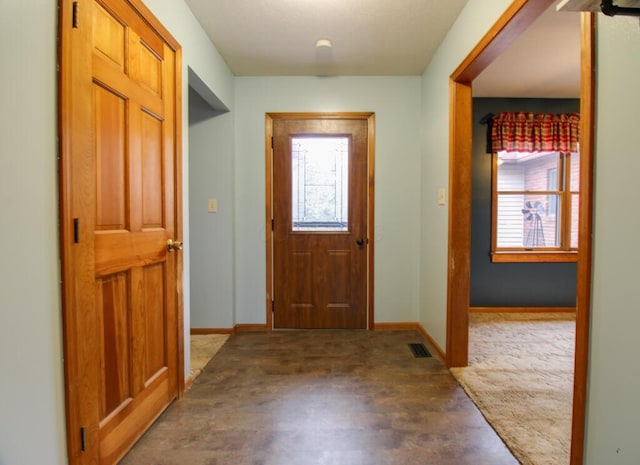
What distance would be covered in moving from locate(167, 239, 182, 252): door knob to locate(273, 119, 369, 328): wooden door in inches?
53.9

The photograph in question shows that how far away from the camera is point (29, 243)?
101 cm

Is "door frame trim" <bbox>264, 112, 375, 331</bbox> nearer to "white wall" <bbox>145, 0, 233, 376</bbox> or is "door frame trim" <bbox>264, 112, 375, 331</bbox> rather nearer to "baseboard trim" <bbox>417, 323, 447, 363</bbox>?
"baseboard trim" <bbox>417, 323, 447, 363</bbox>

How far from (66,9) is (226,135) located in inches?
76.6

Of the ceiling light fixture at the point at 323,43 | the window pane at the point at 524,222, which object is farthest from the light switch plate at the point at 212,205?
the window pane at the point at 524,222

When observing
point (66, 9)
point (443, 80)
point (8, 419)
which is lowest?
point (8, 419)

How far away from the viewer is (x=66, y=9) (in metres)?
1.13

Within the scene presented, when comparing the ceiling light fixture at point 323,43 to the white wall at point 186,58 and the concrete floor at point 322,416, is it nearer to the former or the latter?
the white wall at point 186,58

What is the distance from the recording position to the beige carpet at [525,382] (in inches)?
63.1

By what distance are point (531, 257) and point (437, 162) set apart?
81.1 inches

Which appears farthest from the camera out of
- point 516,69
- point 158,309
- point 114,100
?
point 516,69

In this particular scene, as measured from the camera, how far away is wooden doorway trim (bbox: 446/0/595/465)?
3.73 feet

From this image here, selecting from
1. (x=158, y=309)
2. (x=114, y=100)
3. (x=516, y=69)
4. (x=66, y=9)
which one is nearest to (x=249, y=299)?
(x=158, y=309)

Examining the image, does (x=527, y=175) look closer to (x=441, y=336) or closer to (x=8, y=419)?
(x=441, y=336)

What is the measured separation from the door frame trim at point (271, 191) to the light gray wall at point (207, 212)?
35cm
